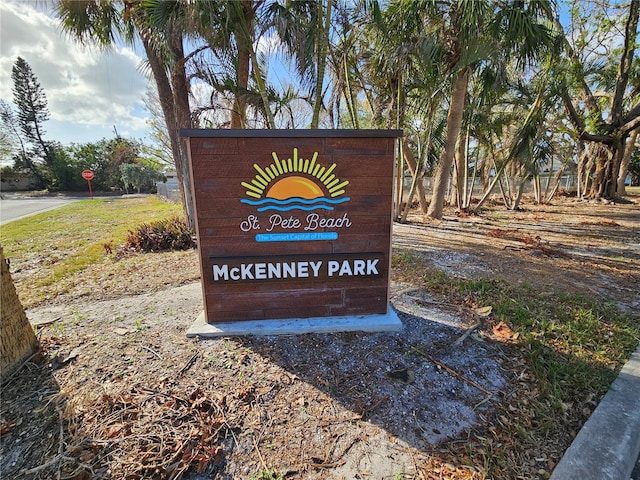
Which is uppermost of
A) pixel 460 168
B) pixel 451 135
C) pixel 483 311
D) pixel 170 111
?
pixel 170 111

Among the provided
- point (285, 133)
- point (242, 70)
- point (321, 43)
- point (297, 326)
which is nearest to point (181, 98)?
point (242, 70)

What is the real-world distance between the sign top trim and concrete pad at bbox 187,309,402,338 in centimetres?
158

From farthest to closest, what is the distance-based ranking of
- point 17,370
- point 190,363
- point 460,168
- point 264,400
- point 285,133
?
1. point 460,168
2. point 285,133
3. point 190,363
4. point 17,370
5. point 264,400

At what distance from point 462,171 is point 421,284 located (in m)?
8.85

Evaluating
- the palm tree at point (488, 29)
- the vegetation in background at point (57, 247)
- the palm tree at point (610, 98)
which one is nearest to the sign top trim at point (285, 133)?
the vegetation in background at point (57, 247)

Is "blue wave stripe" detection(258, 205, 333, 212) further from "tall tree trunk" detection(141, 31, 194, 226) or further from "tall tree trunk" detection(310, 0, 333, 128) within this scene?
"tall tree trunk" detection(141, 31, 194, 226)

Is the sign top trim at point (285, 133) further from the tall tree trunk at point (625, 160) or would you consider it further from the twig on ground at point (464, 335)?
the tall tree trunk at point (625, 160)

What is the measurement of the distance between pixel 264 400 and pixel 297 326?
77 centimetres

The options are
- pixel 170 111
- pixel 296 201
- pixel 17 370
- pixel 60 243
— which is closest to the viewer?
pixel 17 370

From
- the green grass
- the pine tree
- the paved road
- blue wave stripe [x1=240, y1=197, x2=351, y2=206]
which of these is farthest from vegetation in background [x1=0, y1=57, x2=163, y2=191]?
blue wave stripe [x1=240, y1=197, x2=351, y2=206]

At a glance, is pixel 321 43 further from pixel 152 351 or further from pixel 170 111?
pixel 152 351

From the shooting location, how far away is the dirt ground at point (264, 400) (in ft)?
4.97

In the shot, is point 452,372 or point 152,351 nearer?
point 452,372

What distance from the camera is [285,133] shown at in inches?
93.2
